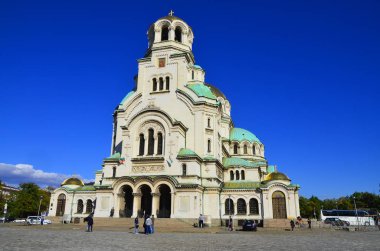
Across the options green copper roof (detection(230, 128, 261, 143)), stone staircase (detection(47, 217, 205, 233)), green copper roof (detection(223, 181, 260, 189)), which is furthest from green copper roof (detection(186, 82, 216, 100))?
stone staircase (detection(47, 217, 205, 233))

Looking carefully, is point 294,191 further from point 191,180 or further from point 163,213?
point 163,213

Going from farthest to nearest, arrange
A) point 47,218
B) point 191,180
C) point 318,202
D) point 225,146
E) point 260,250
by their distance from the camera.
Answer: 1. point 318,202
2. point 225,146
3. point 47,218
4. point 191,180
5. point 260,250

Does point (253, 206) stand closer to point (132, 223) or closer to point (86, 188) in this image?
point (132, 223)

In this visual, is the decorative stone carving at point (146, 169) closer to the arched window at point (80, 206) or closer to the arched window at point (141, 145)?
the arched window at point (141, 145)

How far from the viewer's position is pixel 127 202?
41.6 meters

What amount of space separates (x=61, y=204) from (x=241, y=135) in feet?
105

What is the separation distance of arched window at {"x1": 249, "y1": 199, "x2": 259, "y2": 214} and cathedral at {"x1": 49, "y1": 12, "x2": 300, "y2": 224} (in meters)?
0.12

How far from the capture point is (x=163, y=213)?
39.3 meters

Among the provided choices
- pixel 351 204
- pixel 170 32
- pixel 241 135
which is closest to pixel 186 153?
pixel 170 32

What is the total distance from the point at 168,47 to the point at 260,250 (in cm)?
3818

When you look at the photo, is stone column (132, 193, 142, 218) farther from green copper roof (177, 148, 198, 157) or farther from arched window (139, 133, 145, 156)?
green copper roof (177, 148, 198, 157)

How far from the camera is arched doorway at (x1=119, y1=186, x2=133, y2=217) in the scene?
39.9 meters

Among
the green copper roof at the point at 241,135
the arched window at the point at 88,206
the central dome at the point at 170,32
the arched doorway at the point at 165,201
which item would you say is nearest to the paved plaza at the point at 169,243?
the arched doorway at the point at 165,201

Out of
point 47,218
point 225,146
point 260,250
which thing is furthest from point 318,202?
point 260,250
